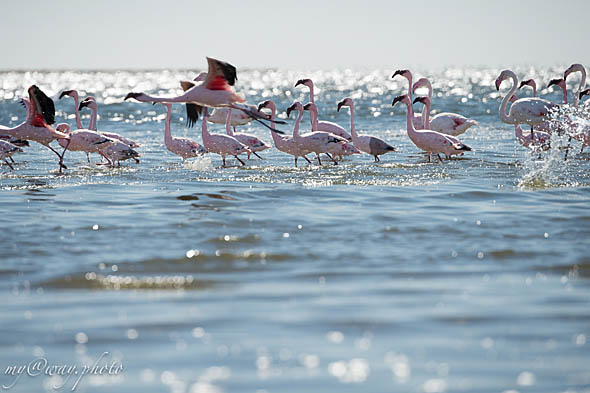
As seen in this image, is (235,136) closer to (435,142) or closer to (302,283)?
(435,142)

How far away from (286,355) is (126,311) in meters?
1.34

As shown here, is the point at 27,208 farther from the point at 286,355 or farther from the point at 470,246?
the point at 286,355

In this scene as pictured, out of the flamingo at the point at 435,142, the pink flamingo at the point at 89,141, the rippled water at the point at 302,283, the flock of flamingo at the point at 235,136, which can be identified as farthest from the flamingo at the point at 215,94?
the flamingo at the point at 435,142

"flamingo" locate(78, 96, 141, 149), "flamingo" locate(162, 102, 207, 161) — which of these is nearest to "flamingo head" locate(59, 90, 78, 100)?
"flamingo" locate(78, 96, 141, 149)

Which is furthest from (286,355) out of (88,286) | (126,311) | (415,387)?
(88,286)

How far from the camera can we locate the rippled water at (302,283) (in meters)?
4.41

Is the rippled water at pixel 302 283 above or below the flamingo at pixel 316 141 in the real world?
below

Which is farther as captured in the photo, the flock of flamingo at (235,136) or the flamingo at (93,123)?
the flamingo at (93,123)

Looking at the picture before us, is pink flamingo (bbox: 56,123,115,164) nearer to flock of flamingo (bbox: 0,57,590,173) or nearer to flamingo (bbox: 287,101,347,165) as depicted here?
flock of flamingo (bbox: 0,57,590,173)

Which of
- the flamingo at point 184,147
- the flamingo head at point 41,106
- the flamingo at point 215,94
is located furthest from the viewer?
the flamingo at point 184,147

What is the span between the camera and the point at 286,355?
4.58 metres

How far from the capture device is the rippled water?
4414 mm

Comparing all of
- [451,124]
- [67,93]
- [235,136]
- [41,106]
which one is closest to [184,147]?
[235,136]

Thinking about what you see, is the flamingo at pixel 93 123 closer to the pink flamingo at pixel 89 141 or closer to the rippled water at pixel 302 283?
the pink flamingo at pixel 89 141
